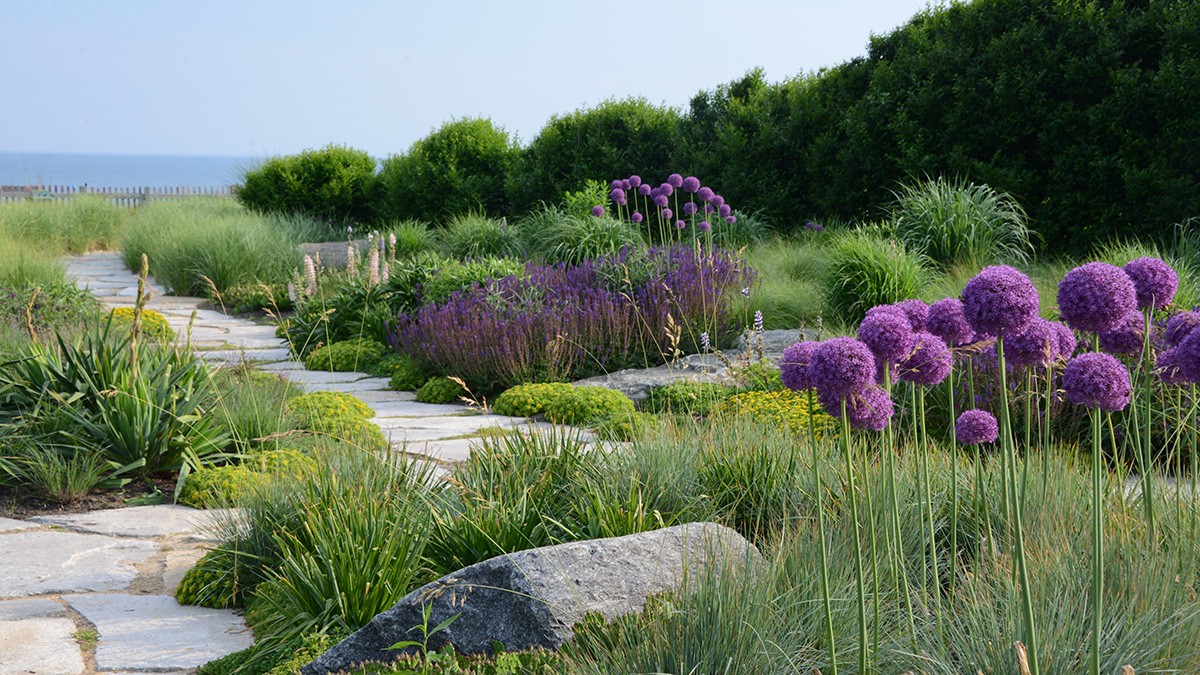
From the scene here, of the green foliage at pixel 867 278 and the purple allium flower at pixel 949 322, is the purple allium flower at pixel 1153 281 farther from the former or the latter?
the green foliage at pixel 867 278

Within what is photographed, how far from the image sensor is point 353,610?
3.30 metres

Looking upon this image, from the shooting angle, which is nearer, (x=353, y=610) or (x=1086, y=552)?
(x=1086, y=552)

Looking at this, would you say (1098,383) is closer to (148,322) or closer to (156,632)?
(156,632)

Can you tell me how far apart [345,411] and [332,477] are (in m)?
2.43

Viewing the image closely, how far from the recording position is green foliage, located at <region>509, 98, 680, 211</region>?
15352 millimetres

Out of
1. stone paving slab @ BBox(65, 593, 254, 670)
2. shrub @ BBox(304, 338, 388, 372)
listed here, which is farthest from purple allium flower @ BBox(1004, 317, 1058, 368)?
shrub @ BBox(304, 338, 388, 372)

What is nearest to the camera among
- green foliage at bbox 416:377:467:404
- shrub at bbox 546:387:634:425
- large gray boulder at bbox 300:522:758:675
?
large gray boulder at bbox 300:522:758:675

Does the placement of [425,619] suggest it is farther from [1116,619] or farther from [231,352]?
[231,352]

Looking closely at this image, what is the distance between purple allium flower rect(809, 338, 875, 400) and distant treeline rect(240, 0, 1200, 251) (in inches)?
351

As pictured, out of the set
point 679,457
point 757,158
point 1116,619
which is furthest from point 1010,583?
point 757,158

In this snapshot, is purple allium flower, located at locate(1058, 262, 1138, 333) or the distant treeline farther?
the distant treeline

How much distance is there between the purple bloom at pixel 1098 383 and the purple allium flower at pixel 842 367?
1.67 ft

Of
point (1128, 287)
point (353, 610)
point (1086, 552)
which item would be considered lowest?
point (353, 610)

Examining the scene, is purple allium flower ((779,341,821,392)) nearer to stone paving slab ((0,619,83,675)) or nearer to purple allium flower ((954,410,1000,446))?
purple allium flower ((954,410,1000,446))
